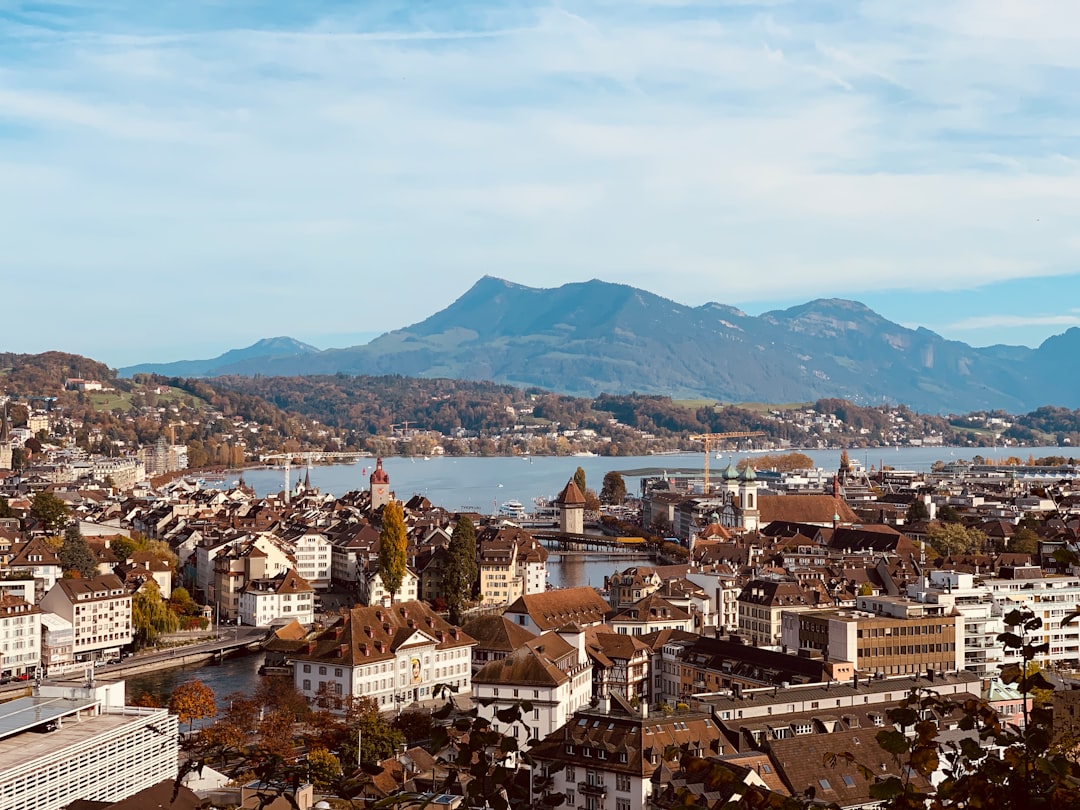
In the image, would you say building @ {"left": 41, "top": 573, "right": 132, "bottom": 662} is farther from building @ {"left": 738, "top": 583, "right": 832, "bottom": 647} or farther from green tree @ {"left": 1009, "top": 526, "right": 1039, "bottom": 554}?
green tree @ {"left": 1009, "top": 526, "right": 1039, "bottom": 554}

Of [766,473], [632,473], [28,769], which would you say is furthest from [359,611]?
[632,473]

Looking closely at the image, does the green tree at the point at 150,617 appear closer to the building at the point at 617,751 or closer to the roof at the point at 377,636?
the roof at the point at 377,636

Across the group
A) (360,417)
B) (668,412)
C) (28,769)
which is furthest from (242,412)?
(28,769)

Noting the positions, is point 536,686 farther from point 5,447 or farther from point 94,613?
point 5,447

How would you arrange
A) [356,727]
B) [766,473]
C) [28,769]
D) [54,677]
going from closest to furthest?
[28,769] < [356,727] < [54,677] < [766,473]

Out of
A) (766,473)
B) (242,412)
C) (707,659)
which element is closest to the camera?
(707,659)

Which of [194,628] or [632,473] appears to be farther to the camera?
[632,473]

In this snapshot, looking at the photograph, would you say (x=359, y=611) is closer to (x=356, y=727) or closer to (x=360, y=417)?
(x=356, y=727)

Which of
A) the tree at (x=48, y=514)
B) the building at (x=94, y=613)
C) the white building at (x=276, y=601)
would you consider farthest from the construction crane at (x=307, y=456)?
the building at (x=94, y=613)
